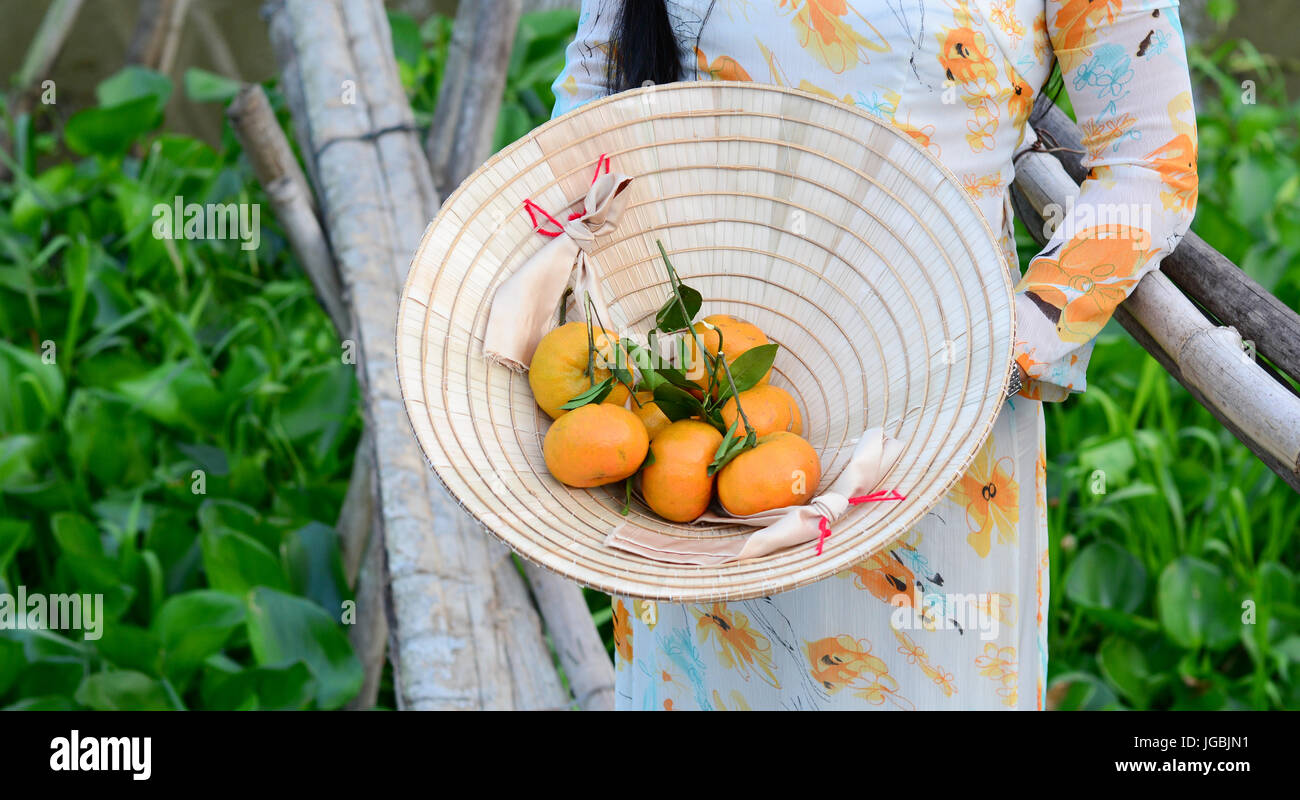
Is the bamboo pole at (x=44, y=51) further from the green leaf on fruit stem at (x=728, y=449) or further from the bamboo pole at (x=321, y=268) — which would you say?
the green leaf on fruit stem at (x=728, y=449)

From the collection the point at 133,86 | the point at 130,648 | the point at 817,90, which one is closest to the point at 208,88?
the point at 133,86

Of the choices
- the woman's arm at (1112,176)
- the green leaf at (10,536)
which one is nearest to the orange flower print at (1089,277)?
the woman's arm at (1112,176)

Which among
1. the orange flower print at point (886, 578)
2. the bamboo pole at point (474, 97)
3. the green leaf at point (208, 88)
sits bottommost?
the orange flower print at point (886, 578)

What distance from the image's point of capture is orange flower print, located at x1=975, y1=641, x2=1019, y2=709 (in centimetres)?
96

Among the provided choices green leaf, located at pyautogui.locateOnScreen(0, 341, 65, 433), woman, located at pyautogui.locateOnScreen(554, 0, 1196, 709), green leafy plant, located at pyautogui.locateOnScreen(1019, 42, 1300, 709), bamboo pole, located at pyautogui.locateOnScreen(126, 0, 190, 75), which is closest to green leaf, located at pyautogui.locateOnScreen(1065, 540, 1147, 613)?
green leafy plant, located at pyautogui.locateOnScreen(1019, 42, 1300, 709)

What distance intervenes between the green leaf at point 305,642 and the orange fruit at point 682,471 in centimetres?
90

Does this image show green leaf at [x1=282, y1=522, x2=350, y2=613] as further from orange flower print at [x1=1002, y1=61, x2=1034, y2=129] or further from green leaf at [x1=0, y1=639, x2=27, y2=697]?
orange flower print at [x1=1002, y1=61, x2=1034, y2=129]

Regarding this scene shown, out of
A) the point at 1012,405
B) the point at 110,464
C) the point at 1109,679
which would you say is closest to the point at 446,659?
the point at 1012,405

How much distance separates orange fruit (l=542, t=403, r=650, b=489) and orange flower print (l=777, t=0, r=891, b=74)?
0.36 metres

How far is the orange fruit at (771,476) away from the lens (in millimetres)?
779

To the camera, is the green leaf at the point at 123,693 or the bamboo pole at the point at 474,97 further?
the bamboo pole at the point at 474,97
